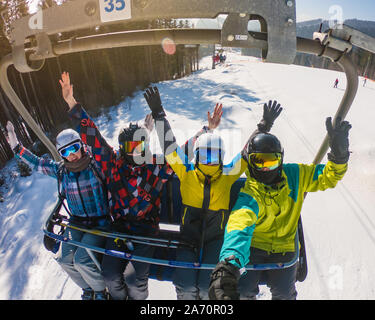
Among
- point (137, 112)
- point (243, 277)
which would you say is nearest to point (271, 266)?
point (243, 277)

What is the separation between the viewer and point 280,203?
206 centimetres

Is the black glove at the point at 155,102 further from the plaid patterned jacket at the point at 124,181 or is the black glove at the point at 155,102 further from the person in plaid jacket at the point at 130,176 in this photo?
the plaid patterned jacket at the point at 124,181

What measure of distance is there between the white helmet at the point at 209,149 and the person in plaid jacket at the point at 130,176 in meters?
0.37

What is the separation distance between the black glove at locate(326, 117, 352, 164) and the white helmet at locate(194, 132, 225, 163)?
2.99 feet

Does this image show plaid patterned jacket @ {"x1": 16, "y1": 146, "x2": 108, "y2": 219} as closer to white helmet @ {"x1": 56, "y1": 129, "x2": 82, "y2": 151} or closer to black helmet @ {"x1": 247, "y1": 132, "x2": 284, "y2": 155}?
white helmet @ {"x1": 56, "y1": 129, "x2": 82, "y2": 151}

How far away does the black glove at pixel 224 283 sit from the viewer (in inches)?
57.0

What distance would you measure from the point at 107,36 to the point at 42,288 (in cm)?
360

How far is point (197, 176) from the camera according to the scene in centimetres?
220

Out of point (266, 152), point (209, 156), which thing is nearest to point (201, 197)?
point (209, 156)

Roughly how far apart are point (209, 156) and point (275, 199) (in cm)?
72

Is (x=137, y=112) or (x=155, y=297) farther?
(x=137, y=112)

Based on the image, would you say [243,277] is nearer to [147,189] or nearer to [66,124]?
[147,189]

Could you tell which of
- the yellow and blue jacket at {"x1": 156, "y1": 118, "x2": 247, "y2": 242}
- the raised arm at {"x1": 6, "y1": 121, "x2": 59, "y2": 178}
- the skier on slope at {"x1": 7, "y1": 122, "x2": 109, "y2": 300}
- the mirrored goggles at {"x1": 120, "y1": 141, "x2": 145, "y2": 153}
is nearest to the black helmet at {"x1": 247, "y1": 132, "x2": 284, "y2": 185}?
the yellow and blue jacket at {"x1": 156, "y1": 118, "x2": 247, "y2": 242}

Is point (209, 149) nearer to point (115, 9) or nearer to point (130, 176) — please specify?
point (130, 176)
